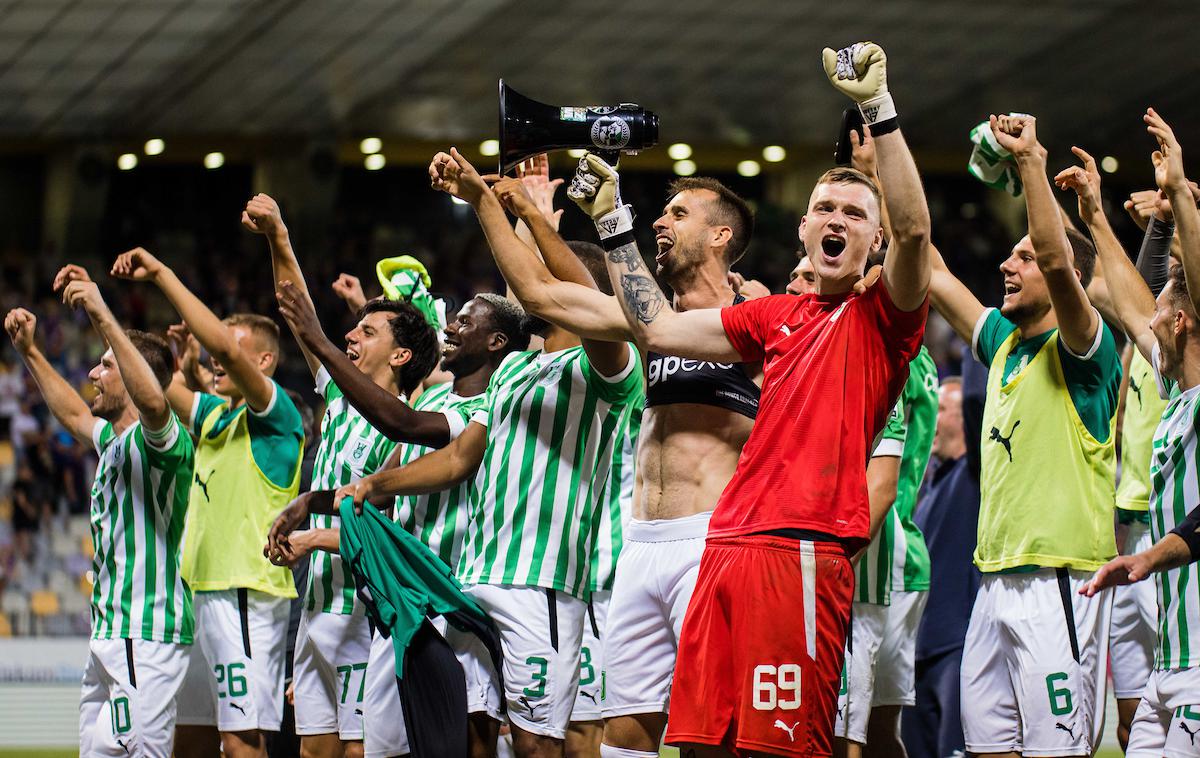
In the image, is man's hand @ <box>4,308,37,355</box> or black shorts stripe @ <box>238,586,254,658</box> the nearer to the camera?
black shorts stripe @ <box>238,586,254,658</box>

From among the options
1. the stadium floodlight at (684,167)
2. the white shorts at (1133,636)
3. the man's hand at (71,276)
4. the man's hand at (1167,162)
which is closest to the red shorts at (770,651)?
the man's hand at (1167,162)

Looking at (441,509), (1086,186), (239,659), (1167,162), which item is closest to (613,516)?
(441,509)

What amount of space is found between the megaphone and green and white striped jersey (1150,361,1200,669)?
2.07 meters

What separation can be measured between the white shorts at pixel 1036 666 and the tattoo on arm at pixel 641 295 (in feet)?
6.96

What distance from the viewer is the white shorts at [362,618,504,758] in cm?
586

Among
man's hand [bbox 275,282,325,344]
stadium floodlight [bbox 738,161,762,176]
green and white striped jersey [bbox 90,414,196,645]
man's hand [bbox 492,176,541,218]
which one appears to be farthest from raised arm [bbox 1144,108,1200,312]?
stadium floodlight [bbox 738,161,762,176]

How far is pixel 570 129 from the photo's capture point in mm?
5082

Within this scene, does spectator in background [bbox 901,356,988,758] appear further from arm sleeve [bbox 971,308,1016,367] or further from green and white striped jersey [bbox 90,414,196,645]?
green and white striped jersey [bbox 90,414,196,645]

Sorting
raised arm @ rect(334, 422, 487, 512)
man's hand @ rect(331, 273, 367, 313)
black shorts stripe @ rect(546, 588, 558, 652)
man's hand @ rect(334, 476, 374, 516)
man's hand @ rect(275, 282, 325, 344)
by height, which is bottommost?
black shorts stripe @ rect(546, 588, 558, 652)

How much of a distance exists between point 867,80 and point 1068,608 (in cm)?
249

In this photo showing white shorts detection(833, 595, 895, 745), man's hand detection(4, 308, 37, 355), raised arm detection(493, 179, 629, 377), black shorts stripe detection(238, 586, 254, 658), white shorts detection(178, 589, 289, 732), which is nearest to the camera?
raised arm detection(493, 179, 629, 377)

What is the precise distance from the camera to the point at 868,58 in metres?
4.02

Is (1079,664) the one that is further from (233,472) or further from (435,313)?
(233,472)

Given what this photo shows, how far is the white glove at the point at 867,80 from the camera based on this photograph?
4004 mm
